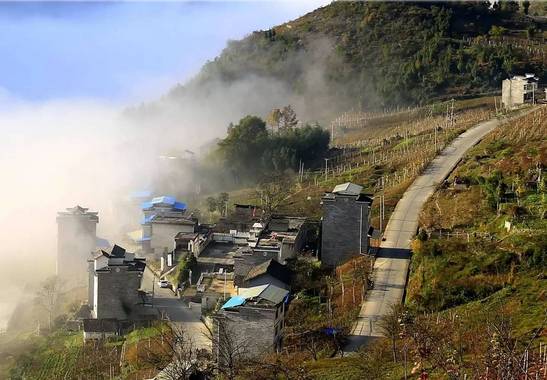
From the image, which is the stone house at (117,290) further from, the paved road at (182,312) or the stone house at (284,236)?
the stone house at (284,236)

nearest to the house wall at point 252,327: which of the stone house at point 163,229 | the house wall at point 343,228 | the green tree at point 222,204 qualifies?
the house wall at point 343,228

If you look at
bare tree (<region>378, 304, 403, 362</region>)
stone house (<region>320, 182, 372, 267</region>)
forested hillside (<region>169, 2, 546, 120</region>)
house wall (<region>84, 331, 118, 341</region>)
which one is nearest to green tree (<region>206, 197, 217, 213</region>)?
stone house (<region>320, 182, 372, 267</region>)

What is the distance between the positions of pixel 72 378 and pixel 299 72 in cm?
5655

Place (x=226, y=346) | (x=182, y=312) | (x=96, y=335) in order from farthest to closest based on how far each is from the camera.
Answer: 1. (x=182, y=312)
2. (x=96, y=335)
3. (x=226, y=346)

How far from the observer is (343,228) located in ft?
109

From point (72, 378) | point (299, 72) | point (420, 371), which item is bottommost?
point (72, 378)

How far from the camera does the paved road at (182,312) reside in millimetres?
29672

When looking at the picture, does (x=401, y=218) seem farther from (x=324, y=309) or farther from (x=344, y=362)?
(x=344, y=362)

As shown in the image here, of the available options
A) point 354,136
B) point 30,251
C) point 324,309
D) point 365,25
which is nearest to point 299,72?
point 365,25

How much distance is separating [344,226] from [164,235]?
9.56 metres

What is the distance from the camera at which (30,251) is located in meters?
45.6

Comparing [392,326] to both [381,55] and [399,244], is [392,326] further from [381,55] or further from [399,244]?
[381,55]

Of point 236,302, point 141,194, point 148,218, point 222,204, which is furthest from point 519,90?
point 236,302

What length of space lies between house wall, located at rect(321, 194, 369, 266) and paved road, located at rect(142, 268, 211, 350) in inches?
185
